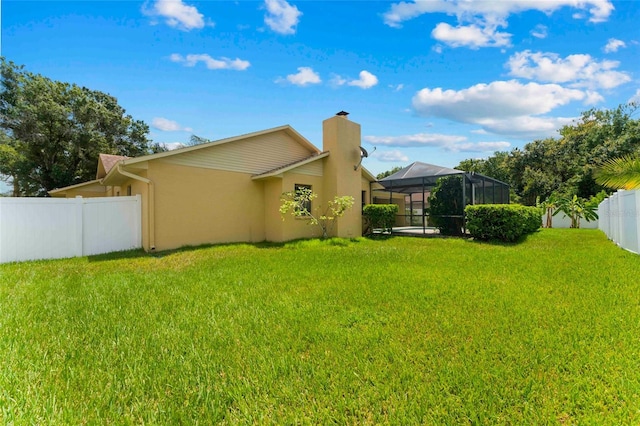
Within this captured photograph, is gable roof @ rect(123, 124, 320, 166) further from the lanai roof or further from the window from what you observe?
the lanai roof

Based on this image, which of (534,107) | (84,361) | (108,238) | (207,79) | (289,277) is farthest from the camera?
(534,107)

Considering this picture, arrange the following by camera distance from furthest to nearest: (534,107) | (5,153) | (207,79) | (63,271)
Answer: (5,153), (534,107), (207,79), (63,271)

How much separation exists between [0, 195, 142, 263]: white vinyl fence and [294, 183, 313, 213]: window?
229 inches

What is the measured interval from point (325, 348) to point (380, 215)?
11679 millimetres

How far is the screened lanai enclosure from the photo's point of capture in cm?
1395

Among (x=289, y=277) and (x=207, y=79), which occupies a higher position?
(x=207, y=79)

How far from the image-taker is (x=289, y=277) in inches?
253

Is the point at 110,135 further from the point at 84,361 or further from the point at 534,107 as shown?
the point at 534,107

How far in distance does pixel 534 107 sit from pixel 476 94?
2.53 m

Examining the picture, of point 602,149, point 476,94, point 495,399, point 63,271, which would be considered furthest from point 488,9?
point 602,149

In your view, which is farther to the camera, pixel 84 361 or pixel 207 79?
pixel 207 79

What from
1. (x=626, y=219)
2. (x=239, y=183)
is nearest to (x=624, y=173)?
(x=626, y=219)

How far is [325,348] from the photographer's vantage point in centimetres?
325

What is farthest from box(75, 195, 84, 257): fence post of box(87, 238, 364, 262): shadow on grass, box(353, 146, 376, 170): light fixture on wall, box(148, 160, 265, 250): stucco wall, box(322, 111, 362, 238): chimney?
box(353, 146, 376, 170): light fixture on wall
